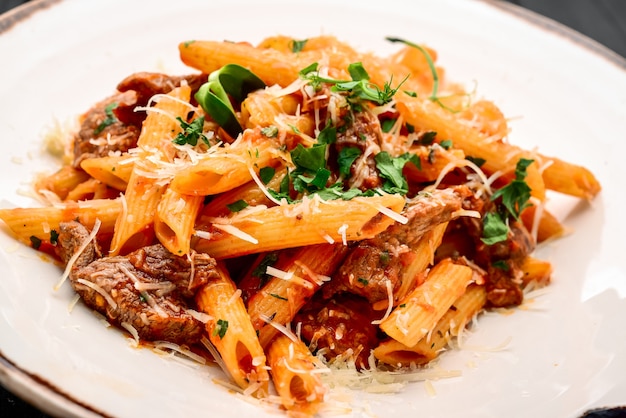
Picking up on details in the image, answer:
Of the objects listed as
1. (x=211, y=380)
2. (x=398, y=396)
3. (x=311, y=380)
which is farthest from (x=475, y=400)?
(x=211, y=380)

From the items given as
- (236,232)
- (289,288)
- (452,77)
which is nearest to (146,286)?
(236,232)

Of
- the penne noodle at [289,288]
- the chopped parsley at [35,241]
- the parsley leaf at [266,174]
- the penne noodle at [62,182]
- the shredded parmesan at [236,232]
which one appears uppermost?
the parsley leaf at [266,174]

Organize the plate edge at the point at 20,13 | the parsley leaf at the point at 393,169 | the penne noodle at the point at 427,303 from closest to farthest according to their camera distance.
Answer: the penne noodle at the point at 427,303
the parsley leaf at the point at 393,169
the plate edge at the point at 20,13

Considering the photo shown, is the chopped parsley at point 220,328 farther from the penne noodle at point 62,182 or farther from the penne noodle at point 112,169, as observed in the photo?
the penne noodle at point 62,182

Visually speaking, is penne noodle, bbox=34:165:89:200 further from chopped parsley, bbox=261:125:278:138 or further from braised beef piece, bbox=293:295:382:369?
braised beef piece, bbox=293:295:382:369

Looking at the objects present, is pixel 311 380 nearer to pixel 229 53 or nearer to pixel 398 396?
pixel 398 396

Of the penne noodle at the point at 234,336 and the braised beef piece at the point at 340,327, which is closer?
the penne noodle at the point at 234,336

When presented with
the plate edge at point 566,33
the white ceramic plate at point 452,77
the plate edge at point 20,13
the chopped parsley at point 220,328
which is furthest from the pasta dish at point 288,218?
the plate edge at point 566,33
